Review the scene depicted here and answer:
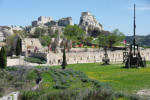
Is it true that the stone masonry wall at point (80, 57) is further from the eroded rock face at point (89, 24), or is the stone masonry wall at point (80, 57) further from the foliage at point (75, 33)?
the eroded rock face at point (89, 24)

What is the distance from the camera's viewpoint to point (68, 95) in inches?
642

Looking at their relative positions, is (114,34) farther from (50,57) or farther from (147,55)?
(50,57)

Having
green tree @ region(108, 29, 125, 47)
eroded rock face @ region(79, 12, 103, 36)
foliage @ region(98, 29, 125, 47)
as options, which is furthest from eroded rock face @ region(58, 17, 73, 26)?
foliage @ region(98, 29, 125, 47)

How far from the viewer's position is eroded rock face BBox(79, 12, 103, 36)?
133 meters

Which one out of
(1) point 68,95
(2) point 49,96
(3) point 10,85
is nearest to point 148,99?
(1) point 68,95

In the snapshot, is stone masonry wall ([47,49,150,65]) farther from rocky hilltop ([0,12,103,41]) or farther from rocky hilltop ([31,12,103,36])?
rocky hilltop ([31,12,103,36])

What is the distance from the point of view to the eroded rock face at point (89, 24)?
13288cm

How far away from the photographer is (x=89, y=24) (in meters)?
144

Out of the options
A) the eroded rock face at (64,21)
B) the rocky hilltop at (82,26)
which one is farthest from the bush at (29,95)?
the eroded rock face at (64,21)

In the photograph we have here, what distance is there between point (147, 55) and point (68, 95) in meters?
56.4

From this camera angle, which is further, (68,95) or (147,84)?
(147,84)

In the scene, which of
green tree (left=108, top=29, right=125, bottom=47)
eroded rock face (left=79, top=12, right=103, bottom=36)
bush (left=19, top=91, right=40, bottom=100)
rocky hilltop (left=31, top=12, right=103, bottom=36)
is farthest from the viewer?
eroded rock face (left=79, top=12, right=103, bottom=36)

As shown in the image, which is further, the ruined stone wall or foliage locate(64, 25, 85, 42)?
foliage locate(64, 25, 85, 42)

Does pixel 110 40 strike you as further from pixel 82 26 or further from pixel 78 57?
pixel 82 26
